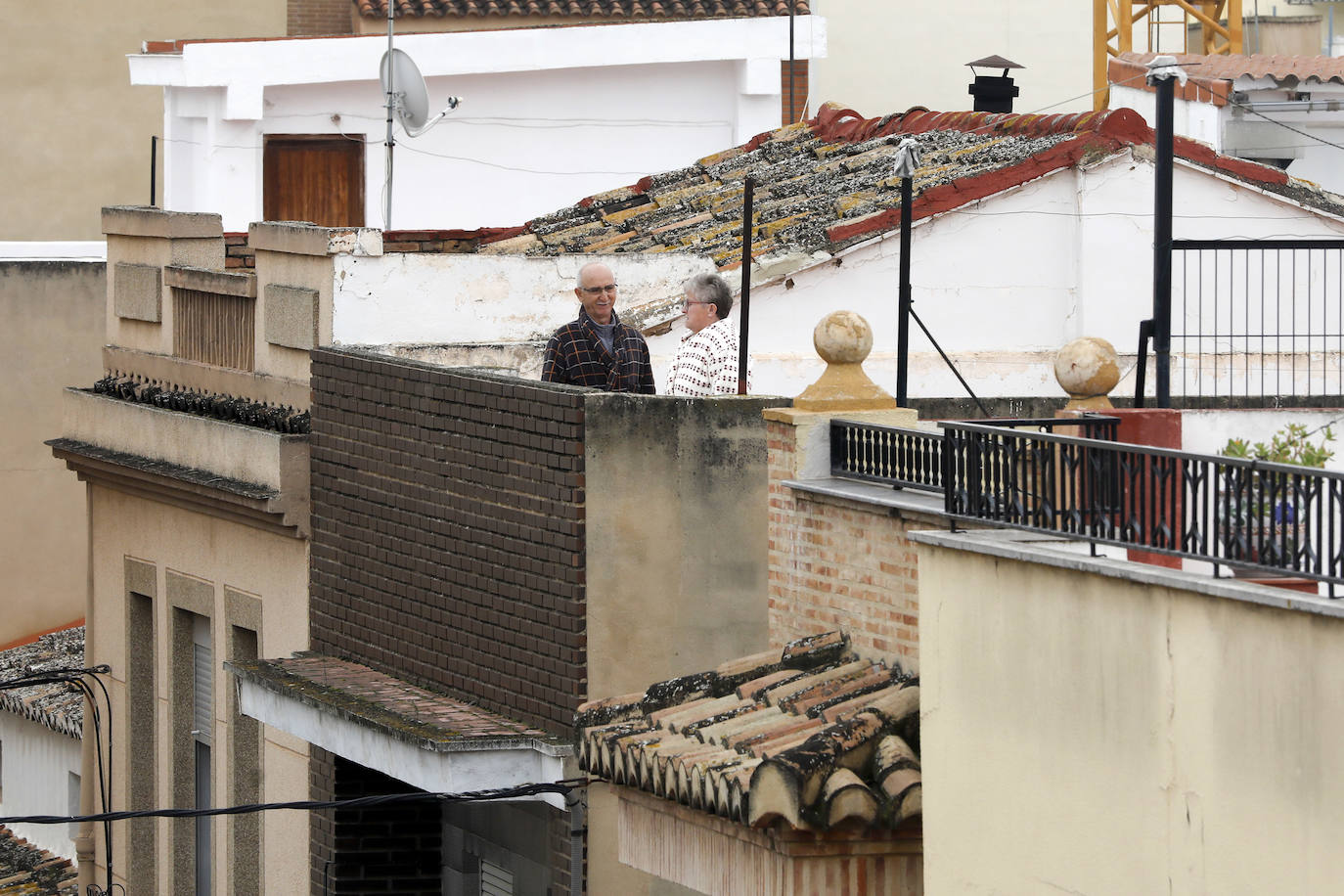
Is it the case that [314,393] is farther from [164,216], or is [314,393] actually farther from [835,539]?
[835,539]

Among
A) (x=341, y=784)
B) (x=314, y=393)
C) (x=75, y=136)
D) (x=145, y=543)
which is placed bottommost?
(x=341, y=784)

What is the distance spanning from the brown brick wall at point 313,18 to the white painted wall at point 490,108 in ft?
13.4

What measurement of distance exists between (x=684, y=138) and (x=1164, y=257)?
60.9ft

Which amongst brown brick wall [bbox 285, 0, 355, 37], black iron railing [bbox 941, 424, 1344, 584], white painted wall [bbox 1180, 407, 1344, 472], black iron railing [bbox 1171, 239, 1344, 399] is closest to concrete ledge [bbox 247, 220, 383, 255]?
black iron railing [bbox 1171, 239, 1344, 399]

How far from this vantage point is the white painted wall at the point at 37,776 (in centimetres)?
2178

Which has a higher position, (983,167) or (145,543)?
(983,167)

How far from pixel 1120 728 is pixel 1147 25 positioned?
2826cm

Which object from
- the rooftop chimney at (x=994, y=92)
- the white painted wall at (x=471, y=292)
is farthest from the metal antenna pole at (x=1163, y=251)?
the rooftop chimney at (x=994, y=92)

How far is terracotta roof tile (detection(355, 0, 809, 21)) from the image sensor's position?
1114 inches

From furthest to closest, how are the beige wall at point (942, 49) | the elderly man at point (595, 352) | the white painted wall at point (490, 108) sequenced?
the beige wall at point (942, 49)
the white painted wall at point (490, 108)
the elderly man at point (595, 352)

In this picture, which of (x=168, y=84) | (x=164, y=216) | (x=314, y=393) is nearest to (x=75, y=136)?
(x=168, y=84)

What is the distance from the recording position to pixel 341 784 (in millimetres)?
14211

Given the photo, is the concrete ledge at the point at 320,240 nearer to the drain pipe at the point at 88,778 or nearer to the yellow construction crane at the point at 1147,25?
the drain pipe at the point at 88,778

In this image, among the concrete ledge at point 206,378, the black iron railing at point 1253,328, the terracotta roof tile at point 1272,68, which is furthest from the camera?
the terracotta roof tile at point 1272,68
